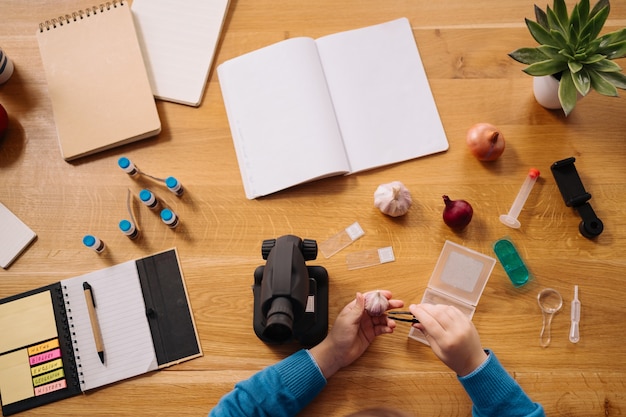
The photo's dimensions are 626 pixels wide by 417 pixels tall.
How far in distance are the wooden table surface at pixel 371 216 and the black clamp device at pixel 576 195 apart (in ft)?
0.06

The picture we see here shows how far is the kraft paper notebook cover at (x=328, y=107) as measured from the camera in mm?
969

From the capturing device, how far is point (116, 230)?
97 centimetres

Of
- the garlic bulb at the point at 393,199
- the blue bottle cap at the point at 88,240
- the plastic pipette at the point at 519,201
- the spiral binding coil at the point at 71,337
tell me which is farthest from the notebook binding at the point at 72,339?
the plastic pipette at the point at 519,201

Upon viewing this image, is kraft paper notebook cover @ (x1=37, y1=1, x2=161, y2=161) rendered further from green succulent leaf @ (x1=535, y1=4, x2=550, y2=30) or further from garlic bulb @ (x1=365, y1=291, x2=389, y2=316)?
green succulent leaf @ (x1=535, y1=4, x2=550, y2=30)

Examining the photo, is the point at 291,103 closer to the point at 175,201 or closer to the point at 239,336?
the point at 175,201

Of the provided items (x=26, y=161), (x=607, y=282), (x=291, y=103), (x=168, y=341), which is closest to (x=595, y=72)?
(x=607, y=282)

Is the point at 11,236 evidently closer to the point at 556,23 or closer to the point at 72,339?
the point at 72,339

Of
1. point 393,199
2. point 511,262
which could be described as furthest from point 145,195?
point 511,262

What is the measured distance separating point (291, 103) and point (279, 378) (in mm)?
509

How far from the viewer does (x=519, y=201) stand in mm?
950

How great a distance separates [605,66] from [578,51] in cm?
5

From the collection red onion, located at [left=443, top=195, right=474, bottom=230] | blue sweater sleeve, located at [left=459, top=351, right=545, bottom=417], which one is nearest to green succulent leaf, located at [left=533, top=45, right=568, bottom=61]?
red onion, located at [left=443, top=195, right=474, bottom=230]

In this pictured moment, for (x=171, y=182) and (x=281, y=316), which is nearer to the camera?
(x=281, y=316)

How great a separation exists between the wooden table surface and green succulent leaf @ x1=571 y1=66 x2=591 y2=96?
0.45ft
